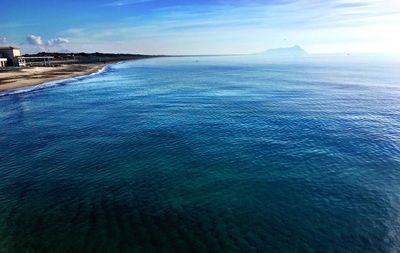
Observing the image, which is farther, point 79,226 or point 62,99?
point 62,99

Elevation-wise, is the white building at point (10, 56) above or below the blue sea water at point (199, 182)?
above

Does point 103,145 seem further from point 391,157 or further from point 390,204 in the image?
point 391,157

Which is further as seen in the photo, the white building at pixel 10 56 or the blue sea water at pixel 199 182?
the white building at pixel 10 56

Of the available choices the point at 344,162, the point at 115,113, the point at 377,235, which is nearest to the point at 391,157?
the point at 344,162

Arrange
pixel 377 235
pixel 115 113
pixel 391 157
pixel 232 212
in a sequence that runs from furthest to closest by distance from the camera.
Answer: pixel 115 113, pixel 391 157, pixel 232 212, pixel 377 235

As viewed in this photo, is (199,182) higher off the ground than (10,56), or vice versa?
(10,56)

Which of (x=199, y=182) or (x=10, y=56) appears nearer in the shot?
(x=199, y=182)

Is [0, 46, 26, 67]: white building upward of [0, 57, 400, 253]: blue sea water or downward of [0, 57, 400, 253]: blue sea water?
upward

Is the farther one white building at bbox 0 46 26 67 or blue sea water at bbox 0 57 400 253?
white building at bbox 0 46 26 67
